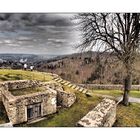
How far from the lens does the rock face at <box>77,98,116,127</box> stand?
3.83 meters

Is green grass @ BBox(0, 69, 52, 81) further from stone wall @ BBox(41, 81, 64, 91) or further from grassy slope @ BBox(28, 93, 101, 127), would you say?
grassy slope @ BBox(28, 93, 101, 127)

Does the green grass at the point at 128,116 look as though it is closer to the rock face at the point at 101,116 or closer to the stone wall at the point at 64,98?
the rock face at the point at 101,116

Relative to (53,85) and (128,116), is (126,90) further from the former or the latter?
(53,85)

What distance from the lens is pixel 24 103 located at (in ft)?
12.5

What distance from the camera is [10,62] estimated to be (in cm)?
390

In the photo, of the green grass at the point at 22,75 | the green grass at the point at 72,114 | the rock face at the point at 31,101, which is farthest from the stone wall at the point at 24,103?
the green grass at the point at 22,75

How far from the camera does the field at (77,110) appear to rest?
389 cm

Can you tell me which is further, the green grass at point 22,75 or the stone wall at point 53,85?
the stone wall at point 53,85
